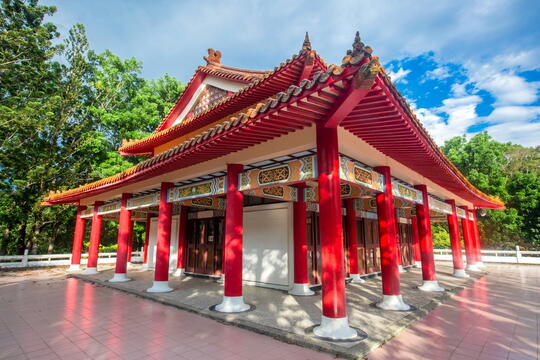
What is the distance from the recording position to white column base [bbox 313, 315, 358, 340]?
4.04 m

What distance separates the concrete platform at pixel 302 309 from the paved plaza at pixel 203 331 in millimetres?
81

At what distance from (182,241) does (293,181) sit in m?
7.98

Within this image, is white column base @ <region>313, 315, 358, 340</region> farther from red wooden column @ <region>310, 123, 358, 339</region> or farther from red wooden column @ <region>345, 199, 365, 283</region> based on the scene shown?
red wooden column @ <region>345, 199, 365, 283</region>

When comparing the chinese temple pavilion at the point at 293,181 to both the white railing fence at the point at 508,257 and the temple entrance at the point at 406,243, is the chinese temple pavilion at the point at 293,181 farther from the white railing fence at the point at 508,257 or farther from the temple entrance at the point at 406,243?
the white railing fence at the point at 508,257

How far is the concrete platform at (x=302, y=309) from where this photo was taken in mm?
4102

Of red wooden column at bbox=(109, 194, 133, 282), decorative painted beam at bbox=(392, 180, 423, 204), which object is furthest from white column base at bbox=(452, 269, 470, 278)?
red wooden column at bbox=(109, 194, 133, 282)

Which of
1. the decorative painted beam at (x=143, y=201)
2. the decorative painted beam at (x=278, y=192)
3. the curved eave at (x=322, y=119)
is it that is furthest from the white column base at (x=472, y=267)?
the decorative painted beam at (x=143, y=201)

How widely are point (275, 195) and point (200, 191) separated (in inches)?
76.9

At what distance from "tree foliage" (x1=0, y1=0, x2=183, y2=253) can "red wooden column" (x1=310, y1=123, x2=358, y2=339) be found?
615 inches

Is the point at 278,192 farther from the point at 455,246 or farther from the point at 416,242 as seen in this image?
the point at 416,242

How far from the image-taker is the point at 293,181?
5.12 meters

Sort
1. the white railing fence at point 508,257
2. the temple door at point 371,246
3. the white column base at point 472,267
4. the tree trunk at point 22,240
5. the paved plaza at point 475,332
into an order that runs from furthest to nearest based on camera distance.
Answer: the tree trunk at point 22,240 < the white railing fence at point 508,257 < the white column base at point 472,267 < the temple door at point 371,246 < the paved plaza at point 475,332

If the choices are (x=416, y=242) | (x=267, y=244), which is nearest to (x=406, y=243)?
(x=416, y=242)

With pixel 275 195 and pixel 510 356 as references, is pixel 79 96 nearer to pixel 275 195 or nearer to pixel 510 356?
pixel 275 195
